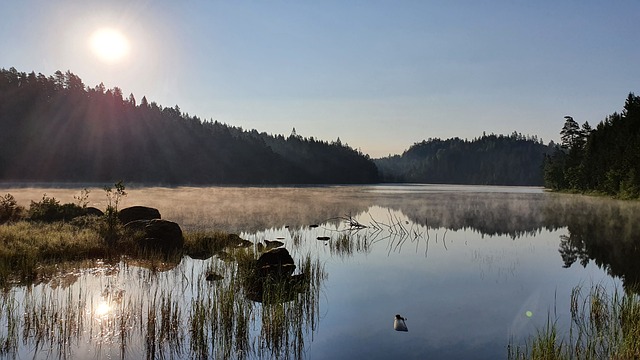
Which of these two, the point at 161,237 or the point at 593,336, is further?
the point at 161,237

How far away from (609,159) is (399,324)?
91652mm

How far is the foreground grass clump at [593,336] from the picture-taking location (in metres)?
9.34

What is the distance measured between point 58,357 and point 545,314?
45.8 feet

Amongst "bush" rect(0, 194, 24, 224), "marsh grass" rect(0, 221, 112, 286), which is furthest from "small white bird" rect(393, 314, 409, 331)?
"bush" rect(0, 194, 24, 224)

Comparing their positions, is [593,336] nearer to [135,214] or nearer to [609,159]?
[135,214]

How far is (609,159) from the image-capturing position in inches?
3337

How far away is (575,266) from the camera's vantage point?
862 inches

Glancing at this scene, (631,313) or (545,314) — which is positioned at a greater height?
(631,313)

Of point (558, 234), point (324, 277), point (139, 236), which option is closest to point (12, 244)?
point (139, 236)

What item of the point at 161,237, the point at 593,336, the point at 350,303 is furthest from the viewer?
the point at 161,237

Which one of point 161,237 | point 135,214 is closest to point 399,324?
point 161,237

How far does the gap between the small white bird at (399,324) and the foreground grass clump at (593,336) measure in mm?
2867

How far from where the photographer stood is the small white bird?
12.3 m

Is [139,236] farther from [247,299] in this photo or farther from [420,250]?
[420,250]
